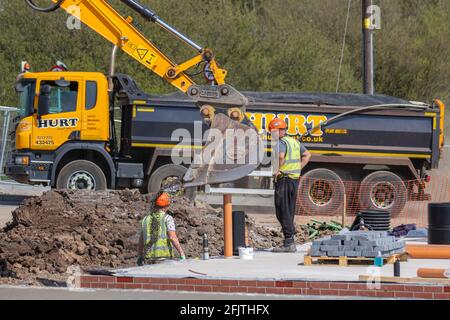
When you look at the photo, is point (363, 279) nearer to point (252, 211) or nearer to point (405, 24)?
point (252, 211)

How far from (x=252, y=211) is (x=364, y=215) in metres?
10.4

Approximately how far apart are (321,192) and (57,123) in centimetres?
636

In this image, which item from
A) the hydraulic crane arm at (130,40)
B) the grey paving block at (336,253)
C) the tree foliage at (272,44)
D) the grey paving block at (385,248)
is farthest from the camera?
the tree foliage at (272,44)

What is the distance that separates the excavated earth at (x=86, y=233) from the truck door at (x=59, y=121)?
473 centimetres

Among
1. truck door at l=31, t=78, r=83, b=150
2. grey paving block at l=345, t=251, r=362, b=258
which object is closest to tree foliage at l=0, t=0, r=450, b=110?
truck door at l=31, t=78, r=83, b=150

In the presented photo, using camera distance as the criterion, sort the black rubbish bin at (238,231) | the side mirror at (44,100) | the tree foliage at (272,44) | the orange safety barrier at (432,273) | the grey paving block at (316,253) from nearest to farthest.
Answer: the orange safety barrier at (432,273), the grey paving block at (316,253), the black rubbish bin at (238,231), the side mirror at (44,100), the tree foliage at (272,44)

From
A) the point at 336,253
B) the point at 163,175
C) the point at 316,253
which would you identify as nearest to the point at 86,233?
the point at 316,253

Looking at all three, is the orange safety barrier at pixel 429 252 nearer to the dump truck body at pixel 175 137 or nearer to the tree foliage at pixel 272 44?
the dump truck body at pixel 175 137

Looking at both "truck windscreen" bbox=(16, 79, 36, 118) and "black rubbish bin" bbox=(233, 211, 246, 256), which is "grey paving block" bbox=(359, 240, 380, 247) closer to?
"black rubbish bin" bbox=(233, 211, 246, 256)

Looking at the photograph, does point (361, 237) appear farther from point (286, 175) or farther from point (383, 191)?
point (383, 191)

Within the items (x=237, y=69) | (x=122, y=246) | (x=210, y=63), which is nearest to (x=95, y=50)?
(x=237, y=69)

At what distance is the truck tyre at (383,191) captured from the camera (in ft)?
82.1

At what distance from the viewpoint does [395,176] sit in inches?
985

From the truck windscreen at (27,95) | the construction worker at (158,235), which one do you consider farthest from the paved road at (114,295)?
the truck windscreen at (27,95)
